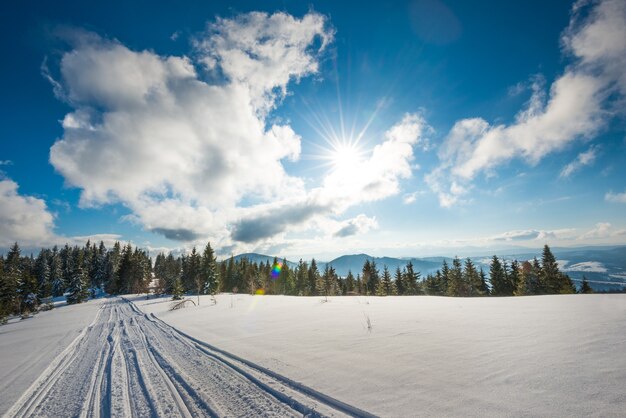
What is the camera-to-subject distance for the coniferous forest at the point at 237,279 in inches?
1572

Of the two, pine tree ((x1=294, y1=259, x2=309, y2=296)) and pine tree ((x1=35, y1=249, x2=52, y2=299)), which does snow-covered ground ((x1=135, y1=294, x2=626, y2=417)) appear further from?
pine tree ((x1=35, y1=249, x2=52, y2=299))

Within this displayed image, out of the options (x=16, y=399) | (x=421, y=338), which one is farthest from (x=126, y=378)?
(x=421, y=338)

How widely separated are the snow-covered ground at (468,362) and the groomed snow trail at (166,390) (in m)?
0.56

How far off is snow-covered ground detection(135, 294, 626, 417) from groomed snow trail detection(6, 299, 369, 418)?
1.85 ft

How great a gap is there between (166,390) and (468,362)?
741 cm

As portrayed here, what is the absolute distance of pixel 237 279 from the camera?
71875mm

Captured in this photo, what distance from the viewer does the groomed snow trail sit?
4.94 m

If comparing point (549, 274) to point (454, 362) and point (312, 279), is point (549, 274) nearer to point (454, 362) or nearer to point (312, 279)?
point (454, 362)

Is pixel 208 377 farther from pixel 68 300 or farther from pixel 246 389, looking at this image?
pixel 68 300

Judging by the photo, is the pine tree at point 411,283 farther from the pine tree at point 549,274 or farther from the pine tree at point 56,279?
the pine tree at point 56,279

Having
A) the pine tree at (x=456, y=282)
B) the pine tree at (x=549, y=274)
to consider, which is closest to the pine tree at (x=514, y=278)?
the pine tree at (x=549, y=274)

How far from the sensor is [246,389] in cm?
572

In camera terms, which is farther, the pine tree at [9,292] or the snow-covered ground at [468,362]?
the pine tree at [9,292]

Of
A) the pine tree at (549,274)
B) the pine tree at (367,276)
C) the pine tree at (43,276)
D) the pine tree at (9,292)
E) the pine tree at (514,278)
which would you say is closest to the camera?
the pine tree at (9,292)
